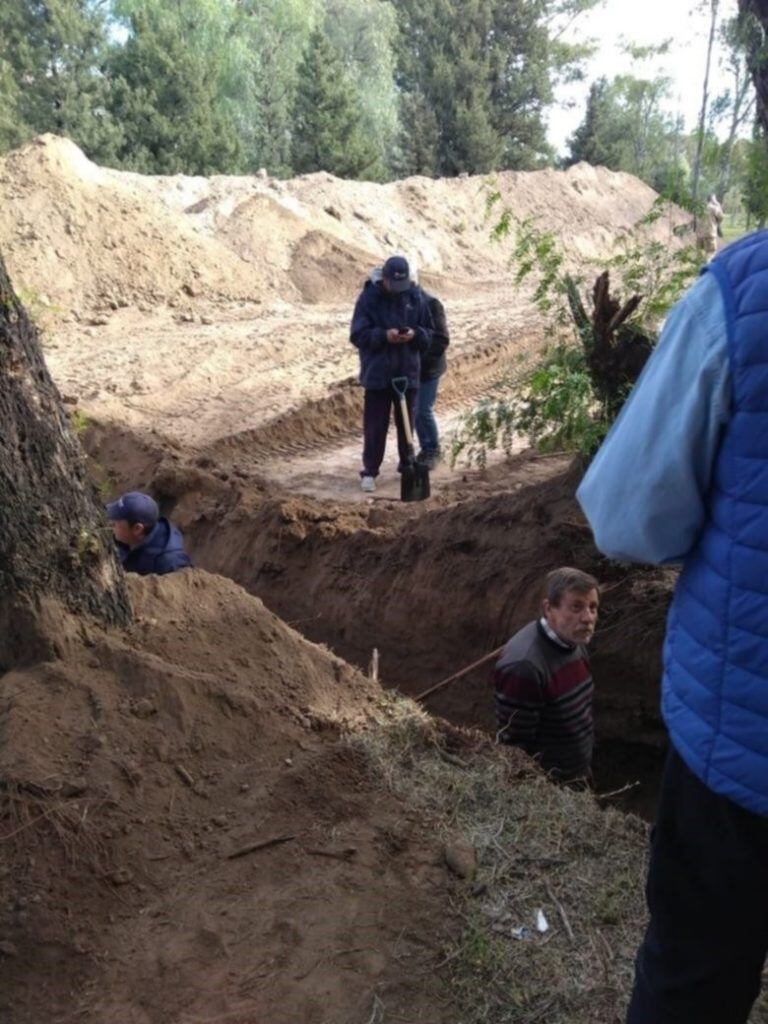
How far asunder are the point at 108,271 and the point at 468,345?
22.5 feet

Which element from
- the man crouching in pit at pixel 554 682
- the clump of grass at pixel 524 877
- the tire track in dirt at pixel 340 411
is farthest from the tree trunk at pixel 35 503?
the tire track in dirt at pixel 340 411

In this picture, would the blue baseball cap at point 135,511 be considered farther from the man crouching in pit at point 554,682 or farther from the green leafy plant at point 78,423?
the man crouching in pit at point 554,682

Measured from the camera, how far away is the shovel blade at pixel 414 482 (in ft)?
26.6

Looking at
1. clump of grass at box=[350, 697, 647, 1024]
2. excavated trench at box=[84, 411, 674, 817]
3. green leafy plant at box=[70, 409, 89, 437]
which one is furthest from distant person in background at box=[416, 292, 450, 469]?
clump of grass at box=[350, 697, 647, 1024]

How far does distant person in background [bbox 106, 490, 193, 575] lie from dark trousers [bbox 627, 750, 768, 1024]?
11.5 feet

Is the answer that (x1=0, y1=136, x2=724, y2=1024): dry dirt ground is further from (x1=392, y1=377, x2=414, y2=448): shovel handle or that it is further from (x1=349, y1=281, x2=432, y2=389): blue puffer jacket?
(x1=349, y1=281, x2=432, y2=389): blue puffer jacket

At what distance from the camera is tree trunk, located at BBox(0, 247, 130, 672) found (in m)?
3.15

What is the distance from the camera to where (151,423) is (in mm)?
10430

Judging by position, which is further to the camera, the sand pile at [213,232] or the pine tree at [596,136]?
the pine tree at [596,136]

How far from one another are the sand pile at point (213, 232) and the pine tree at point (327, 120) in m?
3.84

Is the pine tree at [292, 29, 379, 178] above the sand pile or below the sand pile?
above

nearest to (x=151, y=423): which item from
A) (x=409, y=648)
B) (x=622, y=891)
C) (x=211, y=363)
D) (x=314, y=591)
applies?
(x=211, y=363)

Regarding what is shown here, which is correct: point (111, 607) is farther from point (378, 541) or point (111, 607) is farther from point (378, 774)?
point (378, 541)

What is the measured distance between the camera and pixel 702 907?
173 cm
